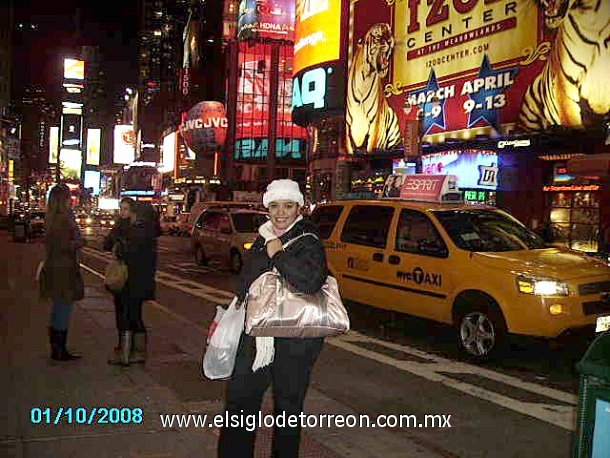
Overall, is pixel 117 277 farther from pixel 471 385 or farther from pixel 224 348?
pixel 471 385

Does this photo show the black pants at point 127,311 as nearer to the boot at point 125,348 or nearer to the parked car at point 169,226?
the boot at point 125,348

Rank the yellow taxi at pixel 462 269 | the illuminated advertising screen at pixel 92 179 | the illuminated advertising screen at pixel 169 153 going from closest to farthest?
1. the yellow taxi at pixel 462 269
2. the illuminated advertising screen at pixel 169 153
3. the illuminated advertising screen at pixel 92 179

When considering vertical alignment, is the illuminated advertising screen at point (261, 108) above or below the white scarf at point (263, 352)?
above

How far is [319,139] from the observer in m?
40.8

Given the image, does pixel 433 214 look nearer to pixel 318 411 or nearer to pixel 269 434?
pixel 318 411

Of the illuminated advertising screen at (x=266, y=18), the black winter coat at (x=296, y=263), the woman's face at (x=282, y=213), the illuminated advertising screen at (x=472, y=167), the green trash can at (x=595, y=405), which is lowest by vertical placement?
the green trash can at (x=595, y=405)

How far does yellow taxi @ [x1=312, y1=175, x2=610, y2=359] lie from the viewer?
7770mm

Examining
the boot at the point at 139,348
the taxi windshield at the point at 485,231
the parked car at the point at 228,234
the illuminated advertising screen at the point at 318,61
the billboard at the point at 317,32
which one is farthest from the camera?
the illuminated advertising screen at the point at 318,61

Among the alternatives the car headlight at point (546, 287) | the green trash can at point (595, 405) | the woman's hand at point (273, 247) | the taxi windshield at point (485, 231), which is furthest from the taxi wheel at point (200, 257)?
the green trash can at point (595, 405)

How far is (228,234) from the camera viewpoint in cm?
1888

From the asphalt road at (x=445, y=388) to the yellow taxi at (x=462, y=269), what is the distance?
1.15ft

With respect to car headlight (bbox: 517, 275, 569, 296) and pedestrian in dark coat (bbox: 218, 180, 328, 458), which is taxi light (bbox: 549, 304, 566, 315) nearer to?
car headlight (bbox: 517, 275, 569, 296)

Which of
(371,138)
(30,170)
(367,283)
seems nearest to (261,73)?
(371,138)

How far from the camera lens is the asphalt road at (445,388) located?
5.50m
